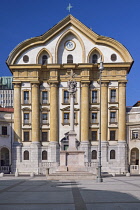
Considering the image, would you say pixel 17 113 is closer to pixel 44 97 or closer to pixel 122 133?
pixel 44 97

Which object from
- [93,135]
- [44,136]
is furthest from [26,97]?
[93,135]

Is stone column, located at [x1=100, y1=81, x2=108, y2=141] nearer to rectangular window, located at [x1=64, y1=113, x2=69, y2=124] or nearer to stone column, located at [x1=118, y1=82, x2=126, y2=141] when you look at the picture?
stone column, located at [x1=118, y1=82, x2=126, y2=141]

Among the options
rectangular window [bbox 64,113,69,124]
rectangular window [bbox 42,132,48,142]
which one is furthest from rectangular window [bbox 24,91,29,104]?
rectangular window [bbox 64,113,69,124]

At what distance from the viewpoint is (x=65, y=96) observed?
222 feet

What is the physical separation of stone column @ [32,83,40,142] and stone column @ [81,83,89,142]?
9009 mm

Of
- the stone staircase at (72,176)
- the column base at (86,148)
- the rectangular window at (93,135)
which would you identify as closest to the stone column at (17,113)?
the column base at (86,148)

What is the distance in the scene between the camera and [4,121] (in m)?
67.1

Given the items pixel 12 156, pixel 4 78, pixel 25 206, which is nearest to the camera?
pixel 25 206

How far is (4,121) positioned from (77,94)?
15978 millimetres

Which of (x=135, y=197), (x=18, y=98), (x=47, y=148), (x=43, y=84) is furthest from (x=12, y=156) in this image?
(x=135, y=197)

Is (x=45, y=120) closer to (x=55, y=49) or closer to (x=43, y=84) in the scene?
(x=43, y=84)

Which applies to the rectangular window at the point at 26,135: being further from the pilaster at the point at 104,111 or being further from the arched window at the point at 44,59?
the pilaster at the point at 104,111

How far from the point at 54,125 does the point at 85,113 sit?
6.72 metres

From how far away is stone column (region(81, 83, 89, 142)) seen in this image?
215 feet
